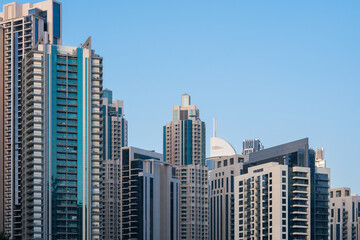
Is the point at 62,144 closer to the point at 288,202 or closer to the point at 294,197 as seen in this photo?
the point at 288,202

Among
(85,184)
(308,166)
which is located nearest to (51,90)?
(85,184)

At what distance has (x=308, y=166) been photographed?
192750 mm

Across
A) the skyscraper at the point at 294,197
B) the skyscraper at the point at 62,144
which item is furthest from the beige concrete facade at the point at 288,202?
the skyscraper at the point at 62,144

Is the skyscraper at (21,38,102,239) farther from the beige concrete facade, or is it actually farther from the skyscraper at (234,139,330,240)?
the skyscraper at (234,139,330,240)

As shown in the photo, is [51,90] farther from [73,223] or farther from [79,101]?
[73,223]

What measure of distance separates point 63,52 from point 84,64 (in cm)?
478

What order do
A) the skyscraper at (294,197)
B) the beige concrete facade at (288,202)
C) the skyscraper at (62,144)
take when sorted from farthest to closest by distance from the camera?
1. the skyscraper at (294,197)
2. the beige concrete facade at (288,202)
3. the skyscraper at (62,144)

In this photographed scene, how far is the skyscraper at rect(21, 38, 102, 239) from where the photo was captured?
549ft

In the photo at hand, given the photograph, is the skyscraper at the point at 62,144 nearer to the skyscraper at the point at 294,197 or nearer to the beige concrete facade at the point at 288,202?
the beige concrete facade at the point at 288,202

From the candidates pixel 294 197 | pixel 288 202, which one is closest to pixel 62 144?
pixel 288 202

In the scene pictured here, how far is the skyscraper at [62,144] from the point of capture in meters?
167

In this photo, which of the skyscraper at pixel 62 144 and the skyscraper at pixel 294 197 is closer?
the skyscraper at pixel 62 144

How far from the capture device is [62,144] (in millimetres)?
169125

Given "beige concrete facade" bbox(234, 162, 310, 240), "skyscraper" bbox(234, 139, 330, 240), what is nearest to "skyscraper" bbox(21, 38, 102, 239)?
"beige concrete facade" bbox(234, 162, 310, 240)
